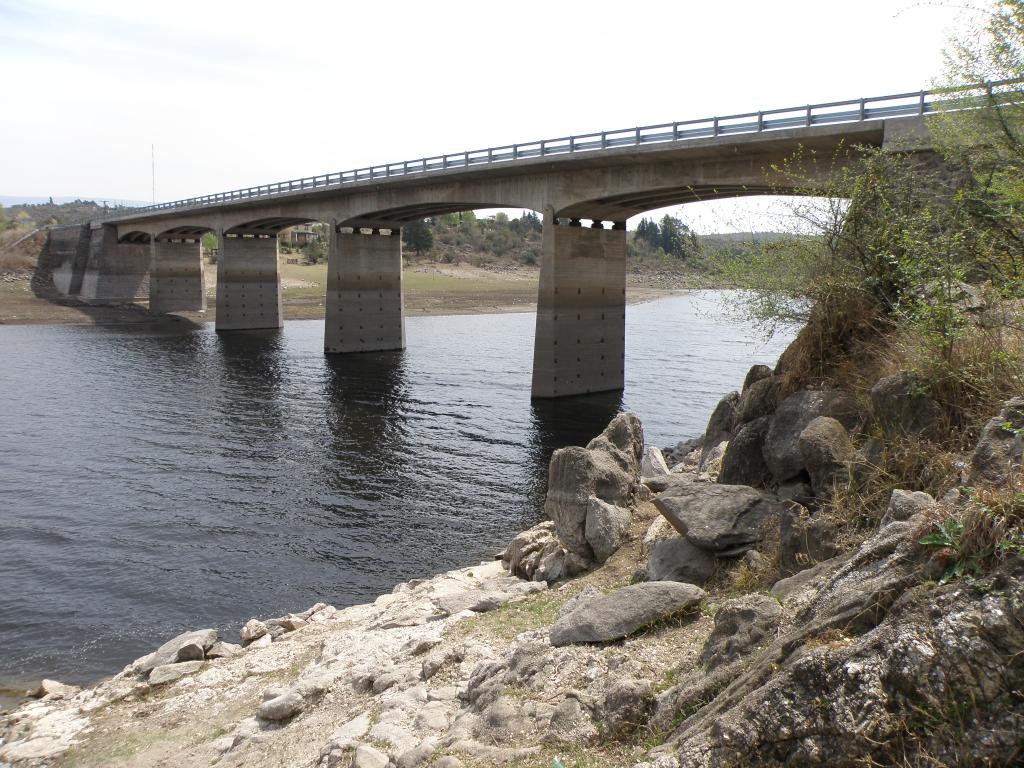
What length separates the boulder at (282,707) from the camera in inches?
367

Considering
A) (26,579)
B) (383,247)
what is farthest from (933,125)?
(383,247)

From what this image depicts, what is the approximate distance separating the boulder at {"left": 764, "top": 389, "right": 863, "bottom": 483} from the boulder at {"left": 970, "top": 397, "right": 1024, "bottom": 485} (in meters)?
3.28

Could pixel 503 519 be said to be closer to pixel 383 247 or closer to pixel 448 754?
pixel 448 754

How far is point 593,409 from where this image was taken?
120 ft

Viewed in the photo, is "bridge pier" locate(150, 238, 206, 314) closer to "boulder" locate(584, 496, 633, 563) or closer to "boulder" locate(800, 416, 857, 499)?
"boulder" locate(584, 496, 633, 563)

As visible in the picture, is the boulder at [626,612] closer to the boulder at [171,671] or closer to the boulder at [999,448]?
the boulder at [999,448]

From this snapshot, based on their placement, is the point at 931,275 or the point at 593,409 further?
the point at 593,409

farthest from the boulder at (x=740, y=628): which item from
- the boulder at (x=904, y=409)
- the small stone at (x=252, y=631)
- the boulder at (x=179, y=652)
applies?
the small stone at (x=252, y=631)

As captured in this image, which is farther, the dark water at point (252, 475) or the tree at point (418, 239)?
the tree at point (418, 239)

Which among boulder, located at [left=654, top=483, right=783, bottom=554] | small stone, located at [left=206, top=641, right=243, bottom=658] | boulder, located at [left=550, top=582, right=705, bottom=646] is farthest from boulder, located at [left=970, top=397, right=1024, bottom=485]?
small stone, located at [left=206, top=641, right=243, bottom=658]

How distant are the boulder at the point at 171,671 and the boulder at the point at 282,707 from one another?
118 inches

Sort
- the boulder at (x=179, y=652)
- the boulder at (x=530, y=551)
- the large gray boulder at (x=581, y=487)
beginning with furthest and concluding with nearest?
the boulder at (x=530, y=551)
the large gray boulder at (x=581, y=487)
the boulder at (x=179, y=652)

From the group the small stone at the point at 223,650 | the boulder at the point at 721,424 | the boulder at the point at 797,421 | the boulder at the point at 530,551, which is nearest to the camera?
the boulder at the point at 797,421

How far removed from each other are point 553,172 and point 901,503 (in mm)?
35122
